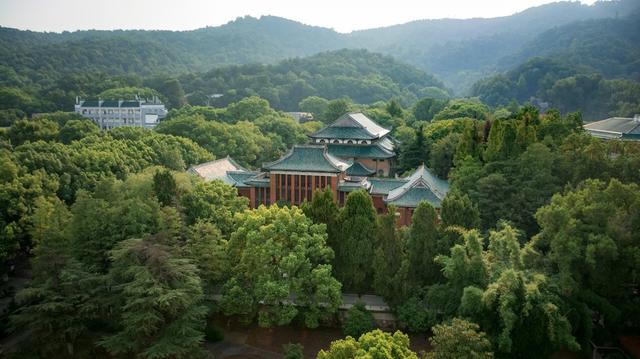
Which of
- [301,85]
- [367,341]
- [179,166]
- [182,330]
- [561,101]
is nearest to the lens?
[367,341]

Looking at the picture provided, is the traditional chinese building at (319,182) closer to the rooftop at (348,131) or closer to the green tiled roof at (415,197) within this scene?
the green tiled roof at (415,197)

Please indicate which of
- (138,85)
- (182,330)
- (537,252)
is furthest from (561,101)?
(182,330)

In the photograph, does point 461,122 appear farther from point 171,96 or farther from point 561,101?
point 171,96

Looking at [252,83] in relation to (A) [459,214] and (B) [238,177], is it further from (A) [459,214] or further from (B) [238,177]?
(A) [459,214]

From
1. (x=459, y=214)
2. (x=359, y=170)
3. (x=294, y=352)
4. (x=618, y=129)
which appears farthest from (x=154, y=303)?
(x=618, y=129)

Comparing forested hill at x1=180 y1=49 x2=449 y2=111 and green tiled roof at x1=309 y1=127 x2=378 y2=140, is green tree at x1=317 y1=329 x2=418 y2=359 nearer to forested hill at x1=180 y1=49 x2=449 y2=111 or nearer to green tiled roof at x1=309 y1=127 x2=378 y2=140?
green tiled roof at x1=309 y1=127 x2=378 y2=140

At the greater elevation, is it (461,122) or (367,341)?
(461,122)
